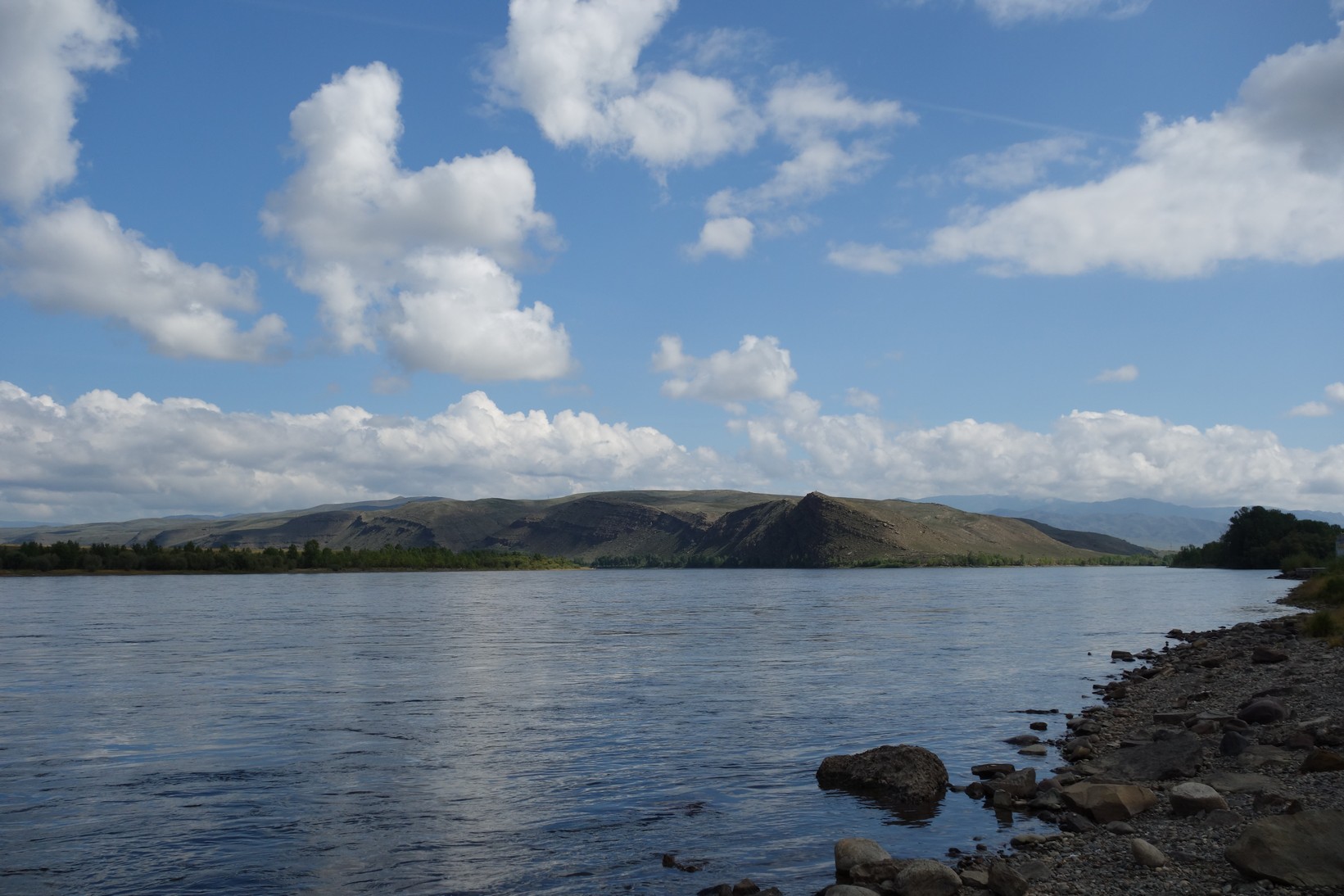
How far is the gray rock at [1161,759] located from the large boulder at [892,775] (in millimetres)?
4284

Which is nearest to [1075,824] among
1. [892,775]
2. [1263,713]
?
[892,775]

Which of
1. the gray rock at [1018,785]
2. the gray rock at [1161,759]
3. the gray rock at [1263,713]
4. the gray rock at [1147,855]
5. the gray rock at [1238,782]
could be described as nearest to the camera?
the gray rock at [1147,855]

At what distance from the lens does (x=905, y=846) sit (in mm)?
18766

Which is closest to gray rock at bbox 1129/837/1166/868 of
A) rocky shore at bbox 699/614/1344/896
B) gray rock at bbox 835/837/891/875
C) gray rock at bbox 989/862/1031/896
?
rocky shore at bbox 699/614/1344/896

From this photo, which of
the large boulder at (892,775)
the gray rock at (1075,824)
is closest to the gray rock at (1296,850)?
the gray rock at (1075,824)

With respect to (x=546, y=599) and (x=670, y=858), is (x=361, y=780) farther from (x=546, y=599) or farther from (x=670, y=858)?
(x=546, y=599)

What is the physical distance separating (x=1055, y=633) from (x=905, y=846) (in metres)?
55.0

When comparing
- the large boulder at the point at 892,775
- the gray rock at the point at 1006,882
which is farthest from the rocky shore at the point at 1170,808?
the large boulder at the point at 892,775

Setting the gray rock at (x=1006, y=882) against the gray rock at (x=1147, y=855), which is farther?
the gray rock at (x=1147, y=855)

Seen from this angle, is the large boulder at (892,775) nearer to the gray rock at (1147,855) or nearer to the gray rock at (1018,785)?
the gray rock at (1018,785)

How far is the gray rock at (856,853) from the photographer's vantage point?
16.7 metres

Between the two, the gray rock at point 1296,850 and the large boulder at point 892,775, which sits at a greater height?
the gray rock at point 1296,850

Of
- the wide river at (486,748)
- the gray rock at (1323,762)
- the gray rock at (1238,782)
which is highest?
the gray rock at (1323,762)

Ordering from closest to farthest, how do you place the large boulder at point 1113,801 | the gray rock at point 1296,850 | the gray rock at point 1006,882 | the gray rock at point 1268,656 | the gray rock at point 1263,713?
the gray rock at point 1296,850 → the gray rock at point 1006,882 → the large boulder at point 1113,801 → the gray rock at point 1263,713 → the gray rock at point 1268,656
